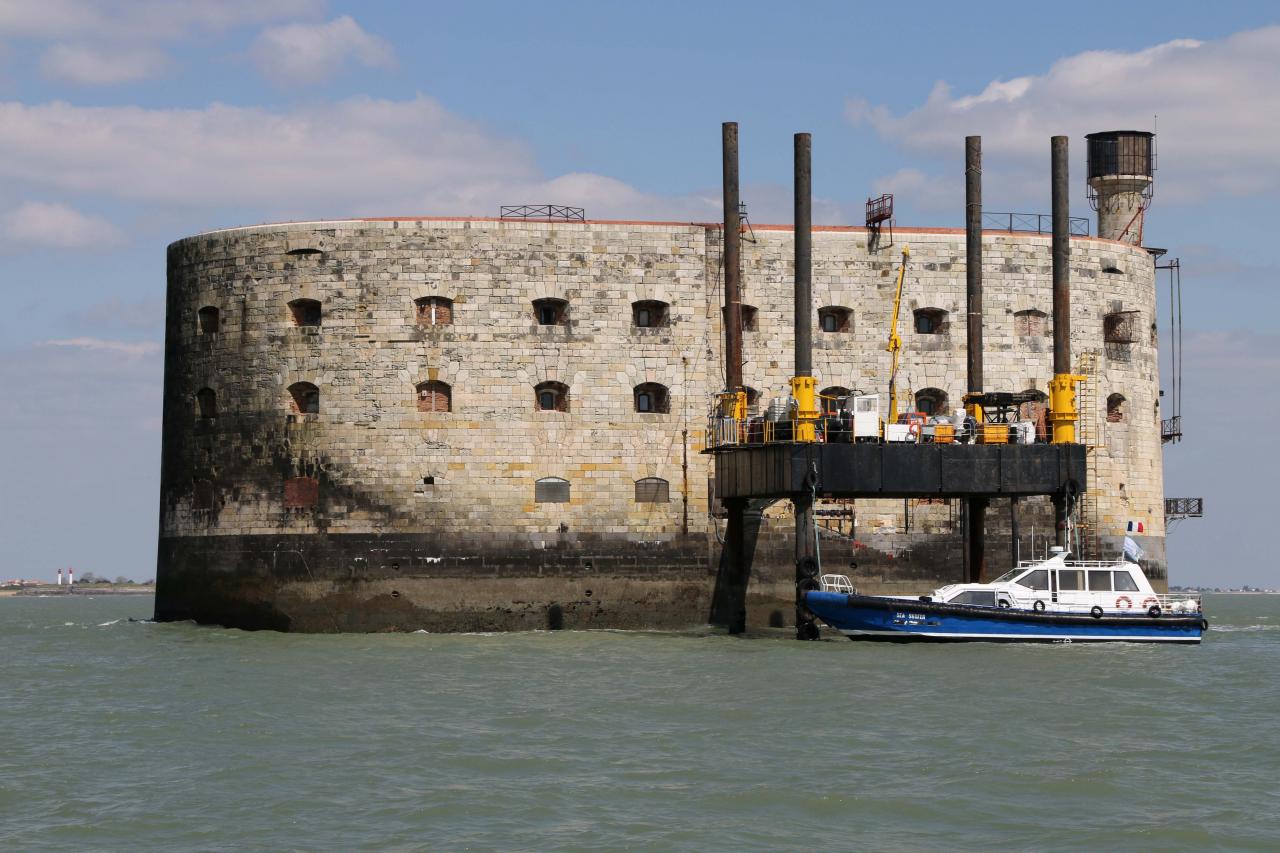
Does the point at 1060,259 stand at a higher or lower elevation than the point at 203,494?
higher

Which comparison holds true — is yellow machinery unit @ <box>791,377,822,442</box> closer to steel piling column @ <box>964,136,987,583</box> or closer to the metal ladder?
steel piling column @ <box>964,136,987,583</box>

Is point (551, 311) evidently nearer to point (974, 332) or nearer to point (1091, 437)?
point (974, 332)

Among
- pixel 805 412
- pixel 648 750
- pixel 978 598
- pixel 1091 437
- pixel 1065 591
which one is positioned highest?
pixel 805 412

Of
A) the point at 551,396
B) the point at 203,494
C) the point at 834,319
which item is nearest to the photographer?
the point at 551,396

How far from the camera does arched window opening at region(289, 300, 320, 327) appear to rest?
38.8 m

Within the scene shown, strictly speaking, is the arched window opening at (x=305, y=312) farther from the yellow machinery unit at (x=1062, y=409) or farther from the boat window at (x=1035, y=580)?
the boat window at (x=1035, y=580)

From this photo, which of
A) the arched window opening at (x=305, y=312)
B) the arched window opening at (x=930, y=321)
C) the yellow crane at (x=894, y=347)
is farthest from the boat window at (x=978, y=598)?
the arched window opening at (x=305, y=312)

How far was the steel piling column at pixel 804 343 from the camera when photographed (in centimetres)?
3484

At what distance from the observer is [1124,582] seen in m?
33.8

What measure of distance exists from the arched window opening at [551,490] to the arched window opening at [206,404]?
7.53 meters

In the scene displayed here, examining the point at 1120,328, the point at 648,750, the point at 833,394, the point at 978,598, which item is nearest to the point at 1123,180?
the point at 1120,328

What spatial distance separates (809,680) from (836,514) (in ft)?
39.4

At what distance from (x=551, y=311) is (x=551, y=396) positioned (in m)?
1.84

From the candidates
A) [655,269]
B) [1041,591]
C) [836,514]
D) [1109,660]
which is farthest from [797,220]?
[1109,660]
